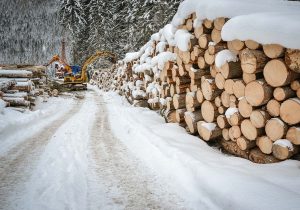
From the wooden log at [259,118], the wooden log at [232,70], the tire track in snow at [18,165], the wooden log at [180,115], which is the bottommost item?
the tire track in snow at [18,165]

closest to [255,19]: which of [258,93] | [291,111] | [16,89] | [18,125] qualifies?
[258,93]

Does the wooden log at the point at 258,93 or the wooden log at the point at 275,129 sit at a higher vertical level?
the wooden log at the point at 258,93

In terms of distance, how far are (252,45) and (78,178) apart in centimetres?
332

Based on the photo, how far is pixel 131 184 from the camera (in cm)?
373

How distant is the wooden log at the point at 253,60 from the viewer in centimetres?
375

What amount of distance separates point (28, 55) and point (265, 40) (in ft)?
159

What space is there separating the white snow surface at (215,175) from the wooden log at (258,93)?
2.97 ft

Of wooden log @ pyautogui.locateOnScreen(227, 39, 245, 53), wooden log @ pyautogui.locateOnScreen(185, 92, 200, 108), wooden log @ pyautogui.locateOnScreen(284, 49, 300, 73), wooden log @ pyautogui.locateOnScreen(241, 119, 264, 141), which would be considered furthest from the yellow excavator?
wooden log @ pyautogui.locateOnScreen(284, 49, 300, 73)

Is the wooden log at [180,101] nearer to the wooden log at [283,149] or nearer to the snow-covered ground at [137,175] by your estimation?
the snow-covered ground at [137,175]

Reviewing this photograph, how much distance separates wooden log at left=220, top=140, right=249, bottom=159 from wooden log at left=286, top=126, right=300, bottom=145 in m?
0.84

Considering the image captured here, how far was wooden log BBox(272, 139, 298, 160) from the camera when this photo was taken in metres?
3.42

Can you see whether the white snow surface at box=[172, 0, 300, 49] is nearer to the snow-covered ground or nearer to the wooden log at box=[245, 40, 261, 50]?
the wooden log at box=[245, 40, 261, 50]

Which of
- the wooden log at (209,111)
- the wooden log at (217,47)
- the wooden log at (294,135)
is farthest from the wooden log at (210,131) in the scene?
the wooden log at (294,135)

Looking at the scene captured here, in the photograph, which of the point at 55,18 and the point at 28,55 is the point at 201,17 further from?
the point at 55,18
